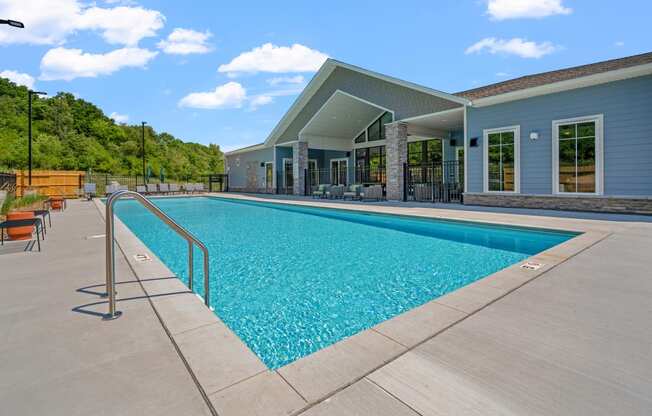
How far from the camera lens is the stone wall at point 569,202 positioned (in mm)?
8547

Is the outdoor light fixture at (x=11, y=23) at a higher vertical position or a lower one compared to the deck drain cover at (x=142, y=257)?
higher

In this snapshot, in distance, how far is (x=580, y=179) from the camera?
939cm

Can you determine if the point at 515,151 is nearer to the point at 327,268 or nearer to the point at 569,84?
the point at 569,84

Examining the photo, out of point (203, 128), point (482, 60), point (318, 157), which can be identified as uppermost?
point (203, 128)

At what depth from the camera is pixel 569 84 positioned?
30.1 feet

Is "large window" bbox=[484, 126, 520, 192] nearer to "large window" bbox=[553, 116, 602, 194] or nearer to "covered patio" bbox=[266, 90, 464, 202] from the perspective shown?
"large window" bbox=[553, 116, 602, 194]

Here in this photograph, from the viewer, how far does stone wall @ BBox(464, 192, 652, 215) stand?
8.55m

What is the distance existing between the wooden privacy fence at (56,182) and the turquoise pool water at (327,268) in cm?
1276

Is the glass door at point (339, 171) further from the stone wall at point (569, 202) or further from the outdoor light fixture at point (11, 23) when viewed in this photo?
the outdoor light fixture at point (11, 23)

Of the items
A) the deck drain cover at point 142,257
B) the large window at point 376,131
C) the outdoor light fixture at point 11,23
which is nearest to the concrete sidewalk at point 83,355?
the deck drain cover at point 142,257

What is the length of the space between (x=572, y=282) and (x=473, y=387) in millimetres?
2431

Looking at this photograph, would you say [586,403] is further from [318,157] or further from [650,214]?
[318,157]

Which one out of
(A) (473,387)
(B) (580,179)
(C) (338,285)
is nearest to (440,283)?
(C) (338,285)

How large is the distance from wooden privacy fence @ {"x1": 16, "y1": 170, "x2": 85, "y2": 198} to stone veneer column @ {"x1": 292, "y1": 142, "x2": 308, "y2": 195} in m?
12.6
